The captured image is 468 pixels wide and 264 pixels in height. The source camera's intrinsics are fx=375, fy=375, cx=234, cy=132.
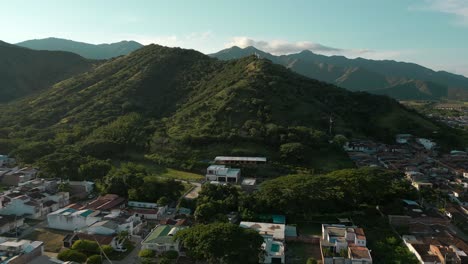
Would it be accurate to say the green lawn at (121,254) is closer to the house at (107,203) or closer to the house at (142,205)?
the house at (107,203)

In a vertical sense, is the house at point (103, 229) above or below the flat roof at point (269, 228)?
above

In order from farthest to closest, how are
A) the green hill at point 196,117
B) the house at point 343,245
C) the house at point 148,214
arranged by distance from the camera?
the green hill at point 196,117
the house at point 148,214
the house at point 343,245

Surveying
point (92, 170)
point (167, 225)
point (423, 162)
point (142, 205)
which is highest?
point (92, 170)

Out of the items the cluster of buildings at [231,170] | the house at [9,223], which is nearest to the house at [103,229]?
the house at [9,223]

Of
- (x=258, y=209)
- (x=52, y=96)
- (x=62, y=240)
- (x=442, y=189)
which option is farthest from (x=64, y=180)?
(x=52, y=96)

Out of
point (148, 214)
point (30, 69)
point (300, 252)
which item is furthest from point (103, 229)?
point (30, 69)

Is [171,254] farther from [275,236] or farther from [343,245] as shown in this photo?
[343,245]
